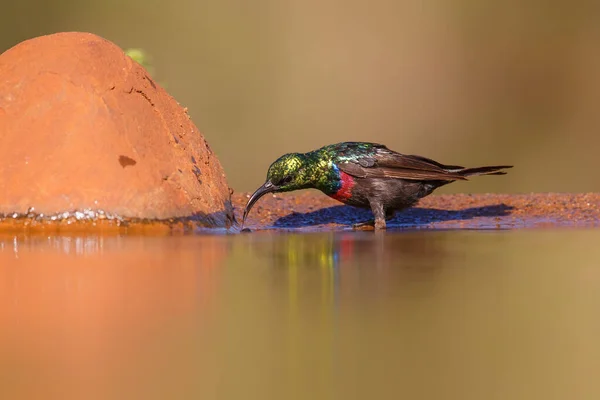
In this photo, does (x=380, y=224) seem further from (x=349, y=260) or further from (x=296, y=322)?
(x=296, y=322)

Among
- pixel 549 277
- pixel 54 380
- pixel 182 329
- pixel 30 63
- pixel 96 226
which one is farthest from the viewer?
pixel 30 63

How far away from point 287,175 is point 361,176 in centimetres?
72

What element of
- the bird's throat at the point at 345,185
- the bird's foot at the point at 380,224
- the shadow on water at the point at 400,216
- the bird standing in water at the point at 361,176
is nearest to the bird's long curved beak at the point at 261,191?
the bird standing in water at the point at 361,176

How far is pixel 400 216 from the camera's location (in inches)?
434

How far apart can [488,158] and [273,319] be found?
50.5 feet

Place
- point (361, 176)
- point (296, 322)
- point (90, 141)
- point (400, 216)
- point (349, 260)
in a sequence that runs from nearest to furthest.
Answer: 1. point (296, 322)
2. point (349, 260)
3. point (90, 141)
4. point (361, 176)
5. point (400, 216)

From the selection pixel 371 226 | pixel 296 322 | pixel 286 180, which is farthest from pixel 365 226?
pixel 296 322

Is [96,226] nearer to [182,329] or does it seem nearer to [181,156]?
[181,156]

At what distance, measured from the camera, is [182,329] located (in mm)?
4129

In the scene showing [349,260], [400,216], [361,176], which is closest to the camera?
[349,260]

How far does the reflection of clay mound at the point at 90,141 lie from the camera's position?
27.4 feet

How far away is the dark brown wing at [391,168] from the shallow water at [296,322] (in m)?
2.59

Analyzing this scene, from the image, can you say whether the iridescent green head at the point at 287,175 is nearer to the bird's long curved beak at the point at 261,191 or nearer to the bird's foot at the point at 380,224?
the bird's long curved beak at the point at 261,191

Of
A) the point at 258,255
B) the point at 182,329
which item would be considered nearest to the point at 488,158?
the point at 258,255
